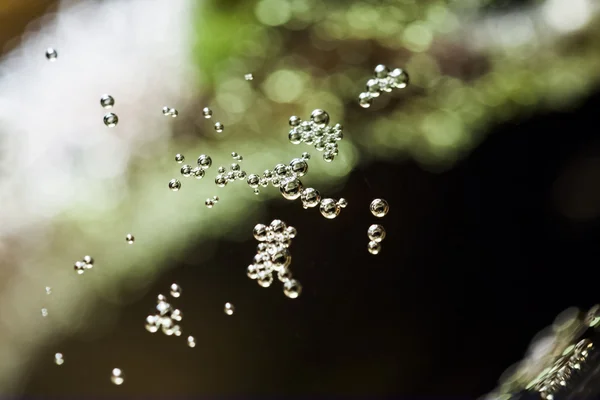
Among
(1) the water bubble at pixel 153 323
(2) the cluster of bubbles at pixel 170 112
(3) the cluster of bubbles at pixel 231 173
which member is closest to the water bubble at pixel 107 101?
(2) the cluster of bubbles at pixel 170 112

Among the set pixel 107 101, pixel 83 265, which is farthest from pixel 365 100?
pixel 83 265

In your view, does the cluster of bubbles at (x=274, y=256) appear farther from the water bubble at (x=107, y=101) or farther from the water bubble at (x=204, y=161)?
the water bubble at (x=107, y=101)

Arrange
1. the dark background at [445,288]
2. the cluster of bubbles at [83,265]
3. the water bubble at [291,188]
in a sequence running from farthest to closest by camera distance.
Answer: the cluster of bubbles at [83,265] < the dark background at [445,288] < the water bubble at [291,188]

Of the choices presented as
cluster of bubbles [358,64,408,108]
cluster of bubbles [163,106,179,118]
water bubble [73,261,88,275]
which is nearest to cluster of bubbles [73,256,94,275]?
water bubble [73,261,88,275]

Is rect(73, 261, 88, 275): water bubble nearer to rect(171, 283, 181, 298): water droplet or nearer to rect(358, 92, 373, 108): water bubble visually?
rect(171, 283, 181, 298): water droplet

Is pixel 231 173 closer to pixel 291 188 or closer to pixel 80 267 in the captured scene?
pixel 291 188

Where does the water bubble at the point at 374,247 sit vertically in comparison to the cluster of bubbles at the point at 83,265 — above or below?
below

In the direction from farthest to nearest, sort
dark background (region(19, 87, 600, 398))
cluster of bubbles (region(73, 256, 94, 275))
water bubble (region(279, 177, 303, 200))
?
cluster of bubbles (region(73, 256, 94, 275)) < dark background (region(19, 87, 600, 398)) < water bubble (region(279, 177, 303, 200))
